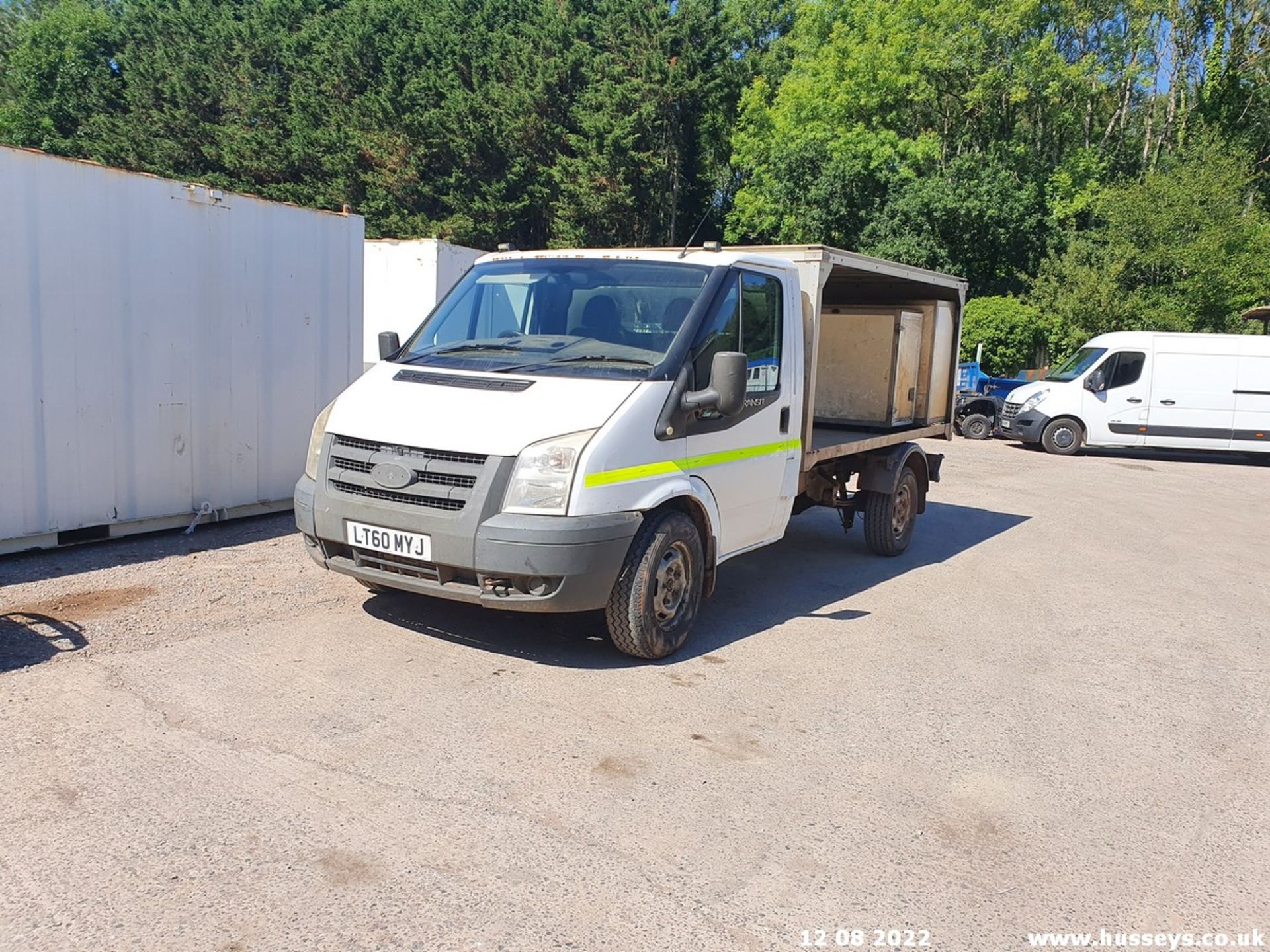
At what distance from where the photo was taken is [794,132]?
1304 inches

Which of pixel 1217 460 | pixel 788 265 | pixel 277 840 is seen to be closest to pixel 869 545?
pixel 788 265

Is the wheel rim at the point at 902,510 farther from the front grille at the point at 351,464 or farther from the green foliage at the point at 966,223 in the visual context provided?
the green foliage at the point at 966,223

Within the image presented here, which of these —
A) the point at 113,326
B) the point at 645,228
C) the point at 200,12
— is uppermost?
the point at 200,12

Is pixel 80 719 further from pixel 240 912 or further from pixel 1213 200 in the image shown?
pixel 1213 200

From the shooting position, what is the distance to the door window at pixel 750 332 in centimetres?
560

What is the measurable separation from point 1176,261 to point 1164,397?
982 cm

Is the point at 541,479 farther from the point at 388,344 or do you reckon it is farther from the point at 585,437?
the point at 388,344

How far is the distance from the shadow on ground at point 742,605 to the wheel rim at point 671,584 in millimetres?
275

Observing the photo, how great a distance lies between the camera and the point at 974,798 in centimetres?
408

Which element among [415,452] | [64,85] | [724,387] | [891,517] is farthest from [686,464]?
[64,85]

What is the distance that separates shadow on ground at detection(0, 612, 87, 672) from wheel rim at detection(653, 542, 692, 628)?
3057 mm

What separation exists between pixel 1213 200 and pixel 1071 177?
6.28 m

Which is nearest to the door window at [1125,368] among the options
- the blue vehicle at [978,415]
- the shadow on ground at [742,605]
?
the blue vehicle at [978,415]

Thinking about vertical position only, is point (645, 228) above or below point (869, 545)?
above
